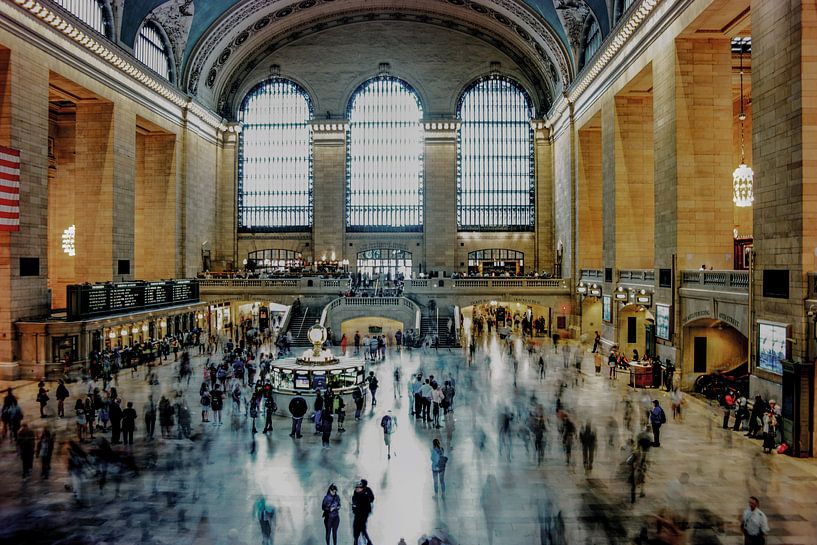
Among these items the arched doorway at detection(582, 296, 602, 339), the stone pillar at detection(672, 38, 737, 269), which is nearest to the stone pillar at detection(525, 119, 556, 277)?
the arched doorway at detection(582, 296, 602, 339)

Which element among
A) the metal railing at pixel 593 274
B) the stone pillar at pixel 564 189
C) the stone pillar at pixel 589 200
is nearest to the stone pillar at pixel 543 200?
the stone pillar at pixel 564 189

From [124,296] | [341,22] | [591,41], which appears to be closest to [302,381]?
[124,296]

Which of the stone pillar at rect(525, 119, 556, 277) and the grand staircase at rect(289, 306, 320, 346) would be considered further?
the stone pillar at rect(525, 119, 556, 277)

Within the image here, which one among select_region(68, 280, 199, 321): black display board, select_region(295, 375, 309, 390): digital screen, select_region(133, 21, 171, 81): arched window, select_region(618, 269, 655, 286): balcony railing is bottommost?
select_region(295, 375, 309, 390): digital screen

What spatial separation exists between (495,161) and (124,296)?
93.1 feet

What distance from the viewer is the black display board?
21.9 m

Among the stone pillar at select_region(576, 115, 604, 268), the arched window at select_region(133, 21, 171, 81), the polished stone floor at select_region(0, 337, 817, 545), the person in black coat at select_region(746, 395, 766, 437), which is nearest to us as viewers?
the polished stone floor at select_region(0, 337, 817, 545)

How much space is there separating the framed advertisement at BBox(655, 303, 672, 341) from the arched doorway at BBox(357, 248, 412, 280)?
79.6 ft

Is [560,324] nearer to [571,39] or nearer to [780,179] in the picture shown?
[571,39]

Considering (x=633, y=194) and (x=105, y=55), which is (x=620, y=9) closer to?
(x=633, y=194)

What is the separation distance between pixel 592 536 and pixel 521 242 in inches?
1418

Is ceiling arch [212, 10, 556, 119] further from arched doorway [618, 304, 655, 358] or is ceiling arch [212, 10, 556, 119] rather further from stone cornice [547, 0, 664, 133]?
arched doorway [618, 304, 655, 358]

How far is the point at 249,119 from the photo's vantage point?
1754 inches

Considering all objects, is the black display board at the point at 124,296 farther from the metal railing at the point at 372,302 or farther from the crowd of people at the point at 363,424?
the metal railing at the point at 372,302
